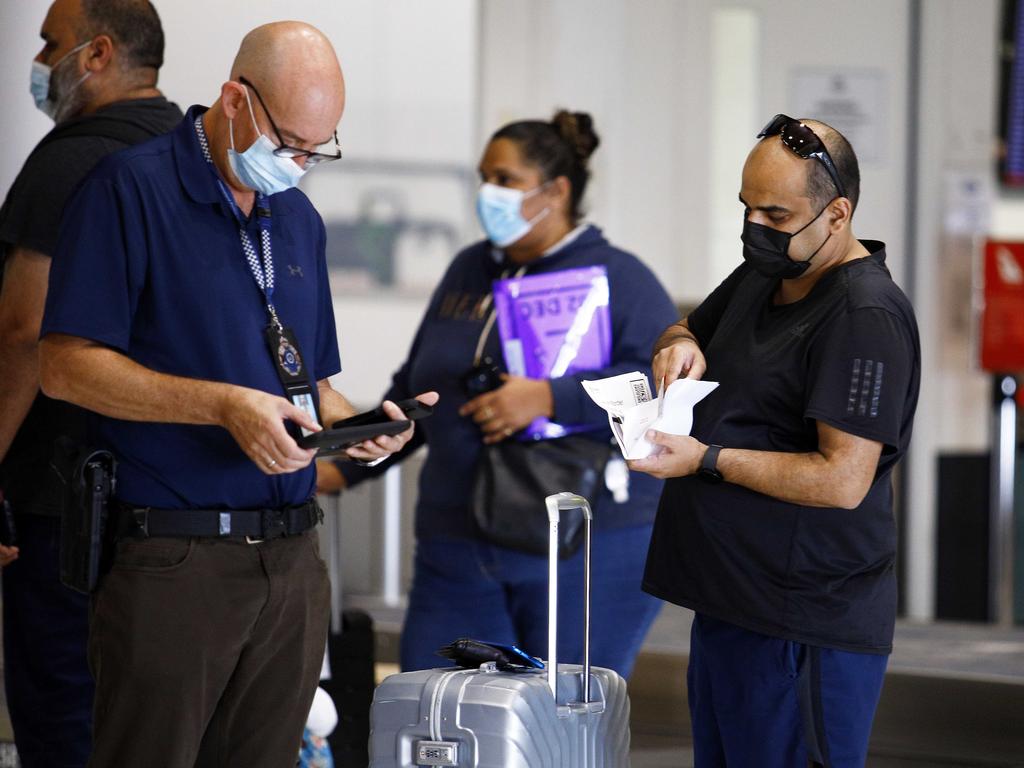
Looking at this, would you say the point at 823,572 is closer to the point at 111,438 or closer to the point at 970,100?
the point at 111,438

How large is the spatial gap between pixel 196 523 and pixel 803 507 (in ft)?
2.97

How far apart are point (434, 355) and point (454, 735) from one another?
1.11 metres

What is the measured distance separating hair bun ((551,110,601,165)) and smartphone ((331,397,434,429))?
4.20 feet

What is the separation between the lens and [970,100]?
539 centimetres

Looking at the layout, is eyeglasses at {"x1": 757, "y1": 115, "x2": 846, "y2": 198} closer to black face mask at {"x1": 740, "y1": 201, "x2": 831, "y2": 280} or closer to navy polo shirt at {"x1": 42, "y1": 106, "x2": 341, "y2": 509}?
black face mask at {"x1": 740, "y1": 201, "x2": 831, "y2": 280}

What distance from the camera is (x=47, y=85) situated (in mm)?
2906

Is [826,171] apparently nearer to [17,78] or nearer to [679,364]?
[679,364]

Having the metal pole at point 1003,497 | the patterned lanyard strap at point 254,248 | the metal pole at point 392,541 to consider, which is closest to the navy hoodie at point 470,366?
the patterned lanyard strap at point 254,248

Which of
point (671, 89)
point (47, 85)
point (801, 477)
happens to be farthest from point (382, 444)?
point (671, 89)

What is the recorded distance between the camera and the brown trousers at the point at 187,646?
80.8 inches

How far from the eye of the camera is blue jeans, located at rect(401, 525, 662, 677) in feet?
9.87

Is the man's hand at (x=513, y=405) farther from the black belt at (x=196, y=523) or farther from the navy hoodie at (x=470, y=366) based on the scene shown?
the black belt at (x=196, y=523)

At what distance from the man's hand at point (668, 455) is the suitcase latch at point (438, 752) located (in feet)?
1.74

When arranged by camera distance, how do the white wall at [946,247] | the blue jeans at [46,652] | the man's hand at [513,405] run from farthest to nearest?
the white wall at [946,247] < the man's hand at [513,405] < the blue jeans at [46,652]
